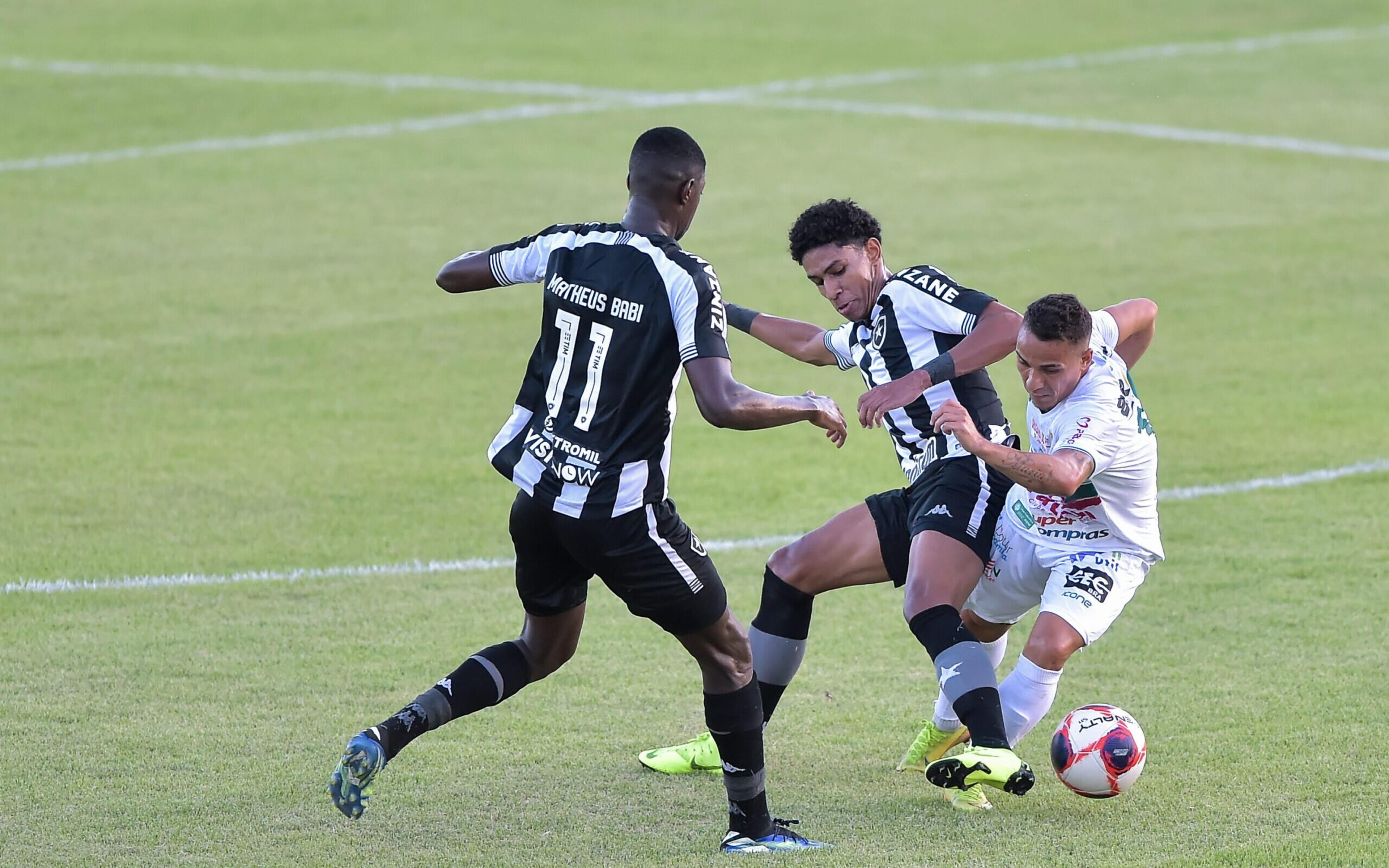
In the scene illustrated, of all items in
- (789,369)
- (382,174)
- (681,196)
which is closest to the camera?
(681,196)

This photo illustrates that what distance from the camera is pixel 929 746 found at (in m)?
6.50

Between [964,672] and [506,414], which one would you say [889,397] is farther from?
[506,414]

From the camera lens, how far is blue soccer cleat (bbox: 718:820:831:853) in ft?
18.6

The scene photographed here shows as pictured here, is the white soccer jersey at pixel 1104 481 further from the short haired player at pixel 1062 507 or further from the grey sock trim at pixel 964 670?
the grey sock trim at pixel 964 670

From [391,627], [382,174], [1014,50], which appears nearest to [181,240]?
[382,174]

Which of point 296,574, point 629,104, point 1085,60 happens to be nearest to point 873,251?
point 296,574

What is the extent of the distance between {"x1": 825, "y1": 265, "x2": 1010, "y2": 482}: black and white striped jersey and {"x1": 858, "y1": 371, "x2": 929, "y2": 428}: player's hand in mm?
331

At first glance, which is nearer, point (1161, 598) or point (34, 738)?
point (34, 738)

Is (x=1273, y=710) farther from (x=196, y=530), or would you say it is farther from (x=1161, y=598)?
(x=196, y=530)

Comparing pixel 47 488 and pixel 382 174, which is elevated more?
pixel 382 174

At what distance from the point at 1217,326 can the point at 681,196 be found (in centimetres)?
992

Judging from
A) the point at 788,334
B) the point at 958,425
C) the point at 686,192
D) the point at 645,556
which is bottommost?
the point at 645,556

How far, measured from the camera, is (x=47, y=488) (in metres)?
10.5

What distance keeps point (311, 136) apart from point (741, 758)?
16782 mm
